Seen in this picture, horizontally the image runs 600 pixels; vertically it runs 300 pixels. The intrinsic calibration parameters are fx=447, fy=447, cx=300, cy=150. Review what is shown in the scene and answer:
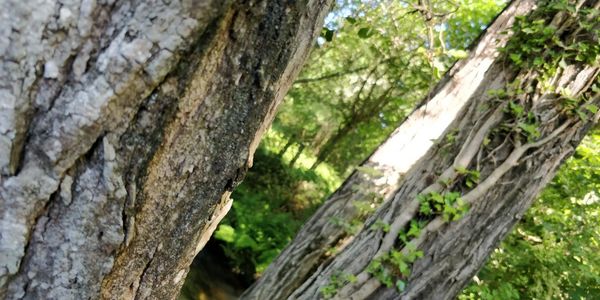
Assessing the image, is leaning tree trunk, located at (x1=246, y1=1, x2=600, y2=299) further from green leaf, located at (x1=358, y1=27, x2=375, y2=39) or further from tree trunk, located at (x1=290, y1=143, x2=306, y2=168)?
tree trunk, located at (x1=290, y1=143, x2=306, y2=168)

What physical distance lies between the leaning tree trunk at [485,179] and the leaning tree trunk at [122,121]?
2187 mm

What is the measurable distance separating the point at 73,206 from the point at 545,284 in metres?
5.10

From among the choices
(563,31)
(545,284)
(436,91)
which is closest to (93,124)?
(563,31)

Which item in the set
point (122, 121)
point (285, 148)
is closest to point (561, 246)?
point (122, 121)

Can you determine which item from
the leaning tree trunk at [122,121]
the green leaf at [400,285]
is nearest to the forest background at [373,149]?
the leaning tree trunk at [122,121]

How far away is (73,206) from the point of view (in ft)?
2.49

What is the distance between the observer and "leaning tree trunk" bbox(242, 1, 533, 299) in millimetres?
4000

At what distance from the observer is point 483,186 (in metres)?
2.87

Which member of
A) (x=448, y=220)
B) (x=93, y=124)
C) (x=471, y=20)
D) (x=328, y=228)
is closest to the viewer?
(x=93, y=124)

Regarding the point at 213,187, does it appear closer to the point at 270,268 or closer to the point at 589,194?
the point at 270,268

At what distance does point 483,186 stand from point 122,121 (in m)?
2.61

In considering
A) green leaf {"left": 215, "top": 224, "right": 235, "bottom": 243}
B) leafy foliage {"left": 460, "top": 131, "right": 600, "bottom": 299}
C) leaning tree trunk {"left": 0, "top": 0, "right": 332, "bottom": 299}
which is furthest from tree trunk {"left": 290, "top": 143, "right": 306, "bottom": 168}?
leaning tree trunk {"left": 0, "top": 0, "right": 332, "bottom": 299}

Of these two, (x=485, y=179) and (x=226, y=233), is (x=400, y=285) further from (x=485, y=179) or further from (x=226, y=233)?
(x=226, y=233)

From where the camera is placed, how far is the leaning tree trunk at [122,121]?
68 centimetres
